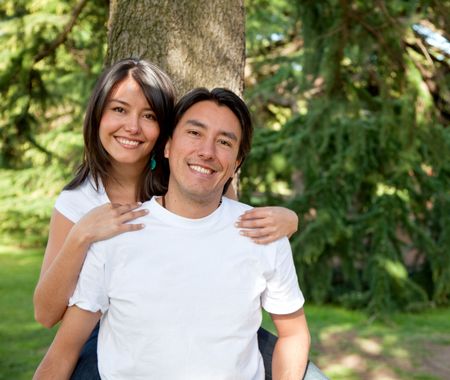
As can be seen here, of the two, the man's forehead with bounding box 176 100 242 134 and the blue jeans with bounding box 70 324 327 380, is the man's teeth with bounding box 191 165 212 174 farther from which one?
the blue jeans with bounding box 70 324 327 380

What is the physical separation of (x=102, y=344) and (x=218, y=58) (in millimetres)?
1424

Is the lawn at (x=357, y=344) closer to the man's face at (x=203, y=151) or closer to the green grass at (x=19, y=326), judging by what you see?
the green grass at (x=19, y=326)

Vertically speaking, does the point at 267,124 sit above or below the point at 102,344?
below

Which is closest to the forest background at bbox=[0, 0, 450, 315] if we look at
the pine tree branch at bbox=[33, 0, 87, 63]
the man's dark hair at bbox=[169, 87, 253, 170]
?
the pine tree branch at bbox=[33, 0, 87, 63]

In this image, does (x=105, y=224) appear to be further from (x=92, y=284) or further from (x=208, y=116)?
(x=208, y=116)

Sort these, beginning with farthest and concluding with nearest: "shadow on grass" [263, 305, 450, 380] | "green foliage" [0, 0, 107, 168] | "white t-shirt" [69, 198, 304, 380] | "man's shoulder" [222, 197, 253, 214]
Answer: "shadow on grass" [263, 305, 450, 380] < "green foliage" [0, 0, 107, 168] < "man's shoulder" [222, 197, 253, 214] < "white t-shirt" [69, 198, 304, 380]

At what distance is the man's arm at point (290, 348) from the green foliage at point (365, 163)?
2.92m

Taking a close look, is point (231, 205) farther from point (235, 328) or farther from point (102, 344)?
point (102, 344)

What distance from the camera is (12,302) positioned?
8.49 metres

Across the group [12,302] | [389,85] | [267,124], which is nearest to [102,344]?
[389,85]

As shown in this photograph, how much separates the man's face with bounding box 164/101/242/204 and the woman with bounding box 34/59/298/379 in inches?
6.6

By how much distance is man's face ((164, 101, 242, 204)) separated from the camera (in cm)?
211

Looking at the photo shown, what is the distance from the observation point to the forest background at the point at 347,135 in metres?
4.79

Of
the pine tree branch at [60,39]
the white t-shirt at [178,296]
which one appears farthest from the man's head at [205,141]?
the pine tree branch at [60,39]
